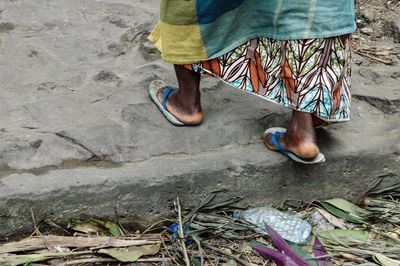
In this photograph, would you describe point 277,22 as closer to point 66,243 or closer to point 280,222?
point 280,222

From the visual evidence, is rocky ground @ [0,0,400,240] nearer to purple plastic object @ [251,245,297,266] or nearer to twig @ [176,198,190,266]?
twig @ [176,198,190,266]

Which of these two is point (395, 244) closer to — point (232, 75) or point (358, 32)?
point (232, 75)

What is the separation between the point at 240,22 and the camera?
7.33 ft

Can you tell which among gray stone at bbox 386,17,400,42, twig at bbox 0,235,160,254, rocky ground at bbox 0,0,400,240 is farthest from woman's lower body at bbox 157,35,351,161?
gray stone at bbox 386,17,400,42

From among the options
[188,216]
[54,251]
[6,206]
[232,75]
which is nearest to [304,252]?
[188,216]

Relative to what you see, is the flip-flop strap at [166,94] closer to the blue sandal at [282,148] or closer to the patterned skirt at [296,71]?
the patterned skirt at [296,71]

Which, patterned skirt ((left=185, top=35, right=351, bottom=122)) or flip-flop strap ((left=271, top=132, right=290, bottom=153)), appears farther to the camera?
flip-flop strap ((left=271, top=132, right=290, bottom=153))

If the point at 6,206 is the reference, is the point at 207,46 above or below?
above

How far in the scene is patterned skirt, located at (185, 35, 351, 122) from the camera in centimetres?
215

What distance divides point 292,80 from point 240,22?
27cm

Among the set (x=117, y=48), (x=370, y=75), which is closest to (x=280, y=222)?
(x=370, y=75)

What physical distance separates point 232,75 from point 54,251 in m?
0.86

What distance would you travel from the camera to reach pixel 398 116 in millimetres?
2688

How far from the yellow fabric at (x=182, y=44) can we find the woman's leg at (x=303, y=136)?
0.39m
